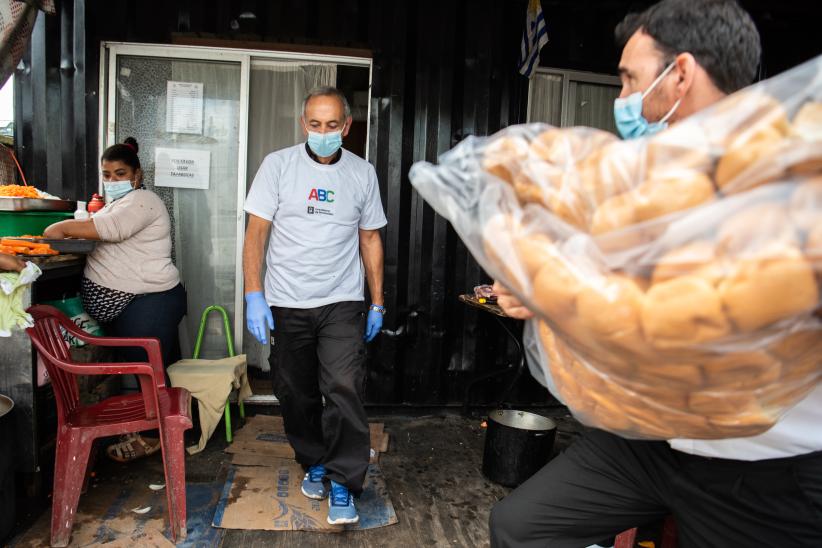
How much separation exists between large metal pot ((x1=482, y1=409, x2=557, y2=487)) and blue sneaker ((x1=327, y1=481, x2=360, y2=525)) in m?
0.96

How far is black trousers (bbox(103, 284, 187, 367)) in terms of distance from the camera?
3.58m

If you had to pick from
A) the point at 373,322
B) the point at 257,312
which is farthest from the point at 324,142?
the point at 373,322

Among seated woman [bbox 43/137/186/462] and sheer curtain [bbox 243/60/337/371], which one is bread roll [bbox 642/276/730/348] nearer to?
seated woman [bbox 43/137/186/462]

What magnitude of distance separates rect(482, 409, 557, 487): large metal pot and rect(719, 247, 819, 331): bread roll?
274 cm

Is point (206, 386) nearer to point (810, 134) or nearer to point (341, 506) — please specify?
point (341, 506)

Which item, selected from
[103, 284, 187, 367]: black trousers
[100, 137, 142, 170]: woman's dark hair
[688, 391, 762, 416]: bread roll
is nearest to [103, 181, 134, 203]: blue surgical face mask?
[100, 137, 142, 170]: woman's dark hair

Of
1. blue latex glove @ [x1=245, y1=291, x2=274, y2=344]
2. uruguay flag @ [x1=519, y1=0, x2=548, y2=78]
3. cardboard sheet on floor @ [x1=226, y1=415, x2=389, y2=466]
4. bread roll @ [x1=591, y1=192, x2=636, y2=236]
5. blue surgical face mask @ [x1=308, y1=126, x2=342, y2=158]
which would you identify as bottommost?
cardboard sheet on floor @ [x1=226, y1=415, x2=389, y2=466]

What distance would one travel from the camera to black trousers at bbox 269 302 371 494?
10.2ft

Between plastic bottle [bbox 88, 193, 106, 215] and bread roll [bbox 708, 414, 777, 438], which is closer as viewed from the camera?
bread roll [bbox 708, 414, 777, 438]

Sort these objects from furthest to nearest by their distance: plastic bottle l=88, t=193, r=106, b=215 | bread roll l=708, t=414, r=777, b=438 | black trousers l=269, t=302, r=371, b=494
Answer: plastic bottle l=88, t=193, r=106, b=215, black trousers l=269, t=302, r=371, b=494, bread roll l=708, t=414, r=777, b=438

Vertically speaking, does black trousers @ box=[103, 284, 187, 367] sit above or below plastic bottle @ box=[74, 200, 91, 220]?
below

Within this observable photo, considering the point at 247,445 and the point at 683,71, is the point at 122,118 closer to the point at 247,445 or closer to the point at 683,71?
the point at 247,445

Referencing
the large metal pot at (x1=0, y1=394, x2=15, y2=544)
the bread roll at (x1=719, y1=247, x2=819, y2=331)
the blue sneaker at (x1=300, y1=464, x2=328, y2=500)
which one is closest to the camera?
the bread roll at (x1=719, y1=247, x2=819, y2=331)

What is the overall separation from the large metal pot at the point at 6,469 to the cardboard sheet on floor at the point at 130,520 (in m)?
0.11
